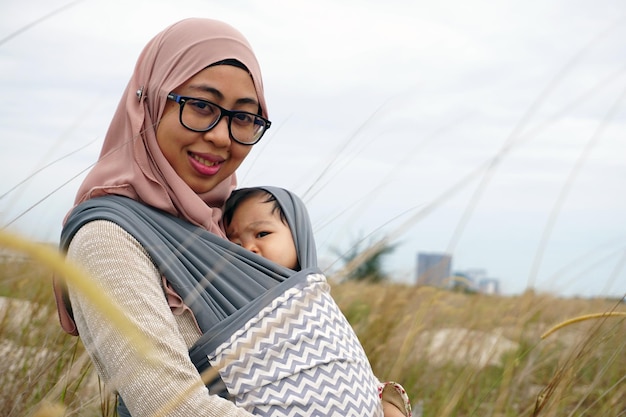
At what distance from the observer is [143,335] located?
5.32 ft

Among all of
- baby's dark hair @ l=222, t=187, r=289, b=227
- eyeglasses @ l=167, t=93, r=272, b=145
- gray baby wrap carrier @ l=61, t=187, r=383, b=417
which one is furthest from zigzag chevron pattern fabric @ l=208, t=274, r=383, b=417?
eyeglasses @ l=167, t=93, r=272, b=145

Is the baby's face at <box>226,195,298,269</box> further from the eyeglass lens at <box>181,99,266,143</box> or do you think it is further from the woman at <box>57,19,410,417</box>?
the eyeglass lens at <box>181,99,266,143</box>

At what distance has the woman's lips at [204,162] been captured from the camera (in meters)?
2.11

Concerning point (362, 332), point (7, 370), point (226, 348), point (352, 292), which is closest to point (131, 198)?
point (226, 348)

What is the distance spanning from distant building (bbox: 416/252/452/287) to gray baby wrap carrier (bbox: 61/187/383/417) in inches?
22.5

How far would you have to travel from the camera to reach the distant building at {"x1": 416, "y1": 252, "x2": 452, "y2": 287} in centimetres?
270

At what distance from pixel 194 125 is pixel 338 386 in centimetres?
82

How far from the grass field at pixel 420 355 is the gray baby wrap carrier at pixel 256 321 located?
0.19 m

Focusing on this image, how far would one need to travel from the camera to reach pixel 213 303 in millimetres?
1905

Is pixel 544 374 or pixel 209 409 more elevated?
pixel 209 409

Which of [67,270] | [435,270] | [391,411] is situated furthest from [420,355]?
A: [67,270]

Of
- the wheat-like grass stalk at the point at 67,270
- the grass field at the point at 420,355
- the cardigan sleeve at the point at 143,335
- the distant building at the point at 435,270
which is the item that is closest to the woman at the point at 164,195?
the cardigan sleeve at the point at 143,335

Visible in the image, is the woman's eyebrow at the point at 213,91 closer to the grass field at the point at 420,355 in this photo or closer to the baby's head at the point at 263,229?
the baby's head at the point at 263,229

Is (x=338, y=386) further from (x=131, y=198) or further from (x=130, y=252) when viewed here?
(x=131, y=198)
